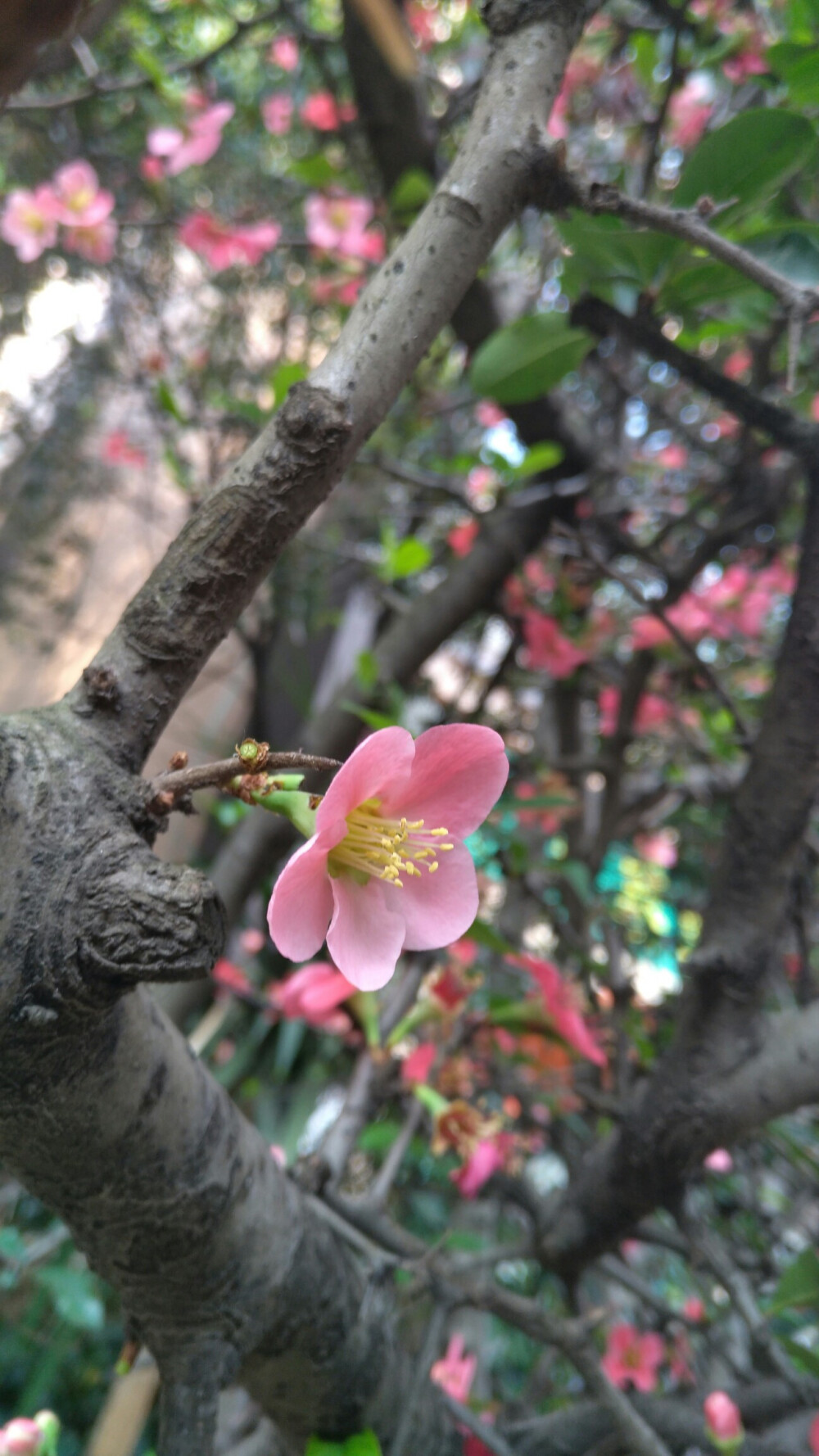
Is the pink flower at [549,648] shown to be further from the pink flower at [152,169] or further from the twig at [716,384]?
the pink flower at [152,169]

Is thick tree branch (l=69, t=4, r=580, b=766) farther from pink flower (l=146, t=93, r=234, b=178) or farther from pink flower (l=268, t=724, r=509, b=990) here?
pink flower (l=146, t=93, r=234, b=178)

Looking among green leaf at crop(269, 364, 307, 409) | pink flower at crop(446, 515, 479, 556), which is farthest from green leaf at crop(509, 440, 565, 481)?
pink flower at crop(446, 515, 479, 556)

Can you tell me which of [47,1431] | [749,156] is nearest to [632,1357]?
[47,1431]

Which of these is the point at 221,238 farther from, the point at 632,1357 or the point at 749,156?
the point at 632,1357

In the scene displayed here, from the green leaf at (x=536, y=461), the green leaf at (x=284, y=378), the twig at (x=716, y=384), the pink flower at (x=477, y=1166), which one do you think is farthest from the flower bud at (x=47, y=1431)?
the green leaf at (x=536, y=461)

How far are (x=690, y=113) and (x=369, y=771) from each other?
1.94 metres

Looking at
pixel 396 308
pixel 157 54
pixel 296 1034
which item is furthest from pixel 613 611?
pixel 157 54

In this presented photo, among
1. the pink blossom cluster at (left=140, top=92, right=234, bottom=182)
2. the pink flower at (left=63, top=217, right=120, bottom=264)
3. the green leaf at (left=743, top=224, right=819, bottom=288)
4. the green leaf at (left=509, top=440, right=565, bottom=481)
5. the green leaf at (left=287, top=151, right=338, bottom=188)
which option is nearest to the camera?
the green leaf at (left=743, top=224, right=819, bottom=288)

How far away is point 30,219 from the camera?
150cm

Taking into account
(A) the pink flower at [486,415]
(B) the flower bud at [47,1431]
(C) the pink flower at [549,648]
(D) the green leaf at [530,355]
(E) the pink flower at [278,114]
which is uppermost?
Answer: (E) the pink flower at [278,114]

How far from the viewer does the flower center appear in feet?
1.23

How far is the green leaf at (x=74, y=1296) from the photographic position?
0.81 m

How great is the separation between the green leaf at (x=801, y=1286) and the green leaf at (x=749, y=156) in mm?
781

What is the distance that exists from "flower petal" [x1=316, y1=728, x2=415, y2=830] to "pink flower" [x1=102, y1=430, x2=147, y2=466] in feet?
6.21
